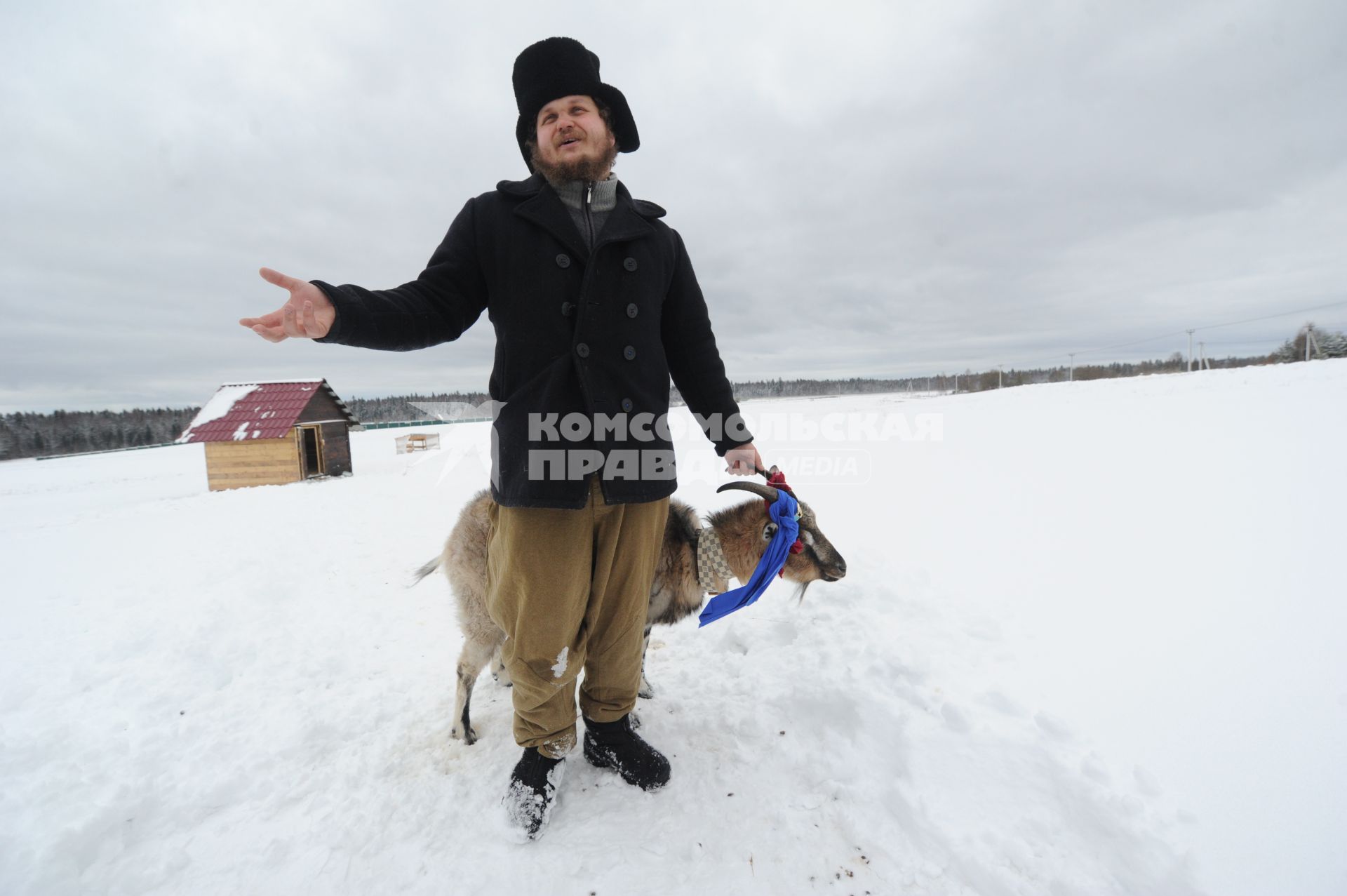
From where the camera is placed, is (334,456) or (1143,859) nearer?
(1143,859)

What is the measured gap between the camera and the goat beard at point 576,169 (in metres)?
2.29

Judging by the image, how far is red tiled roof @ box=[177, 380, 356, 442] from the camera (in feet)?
58.3

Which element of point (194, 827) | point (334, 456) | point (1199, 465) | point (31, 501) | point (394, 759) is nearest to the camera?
point (194, 827)

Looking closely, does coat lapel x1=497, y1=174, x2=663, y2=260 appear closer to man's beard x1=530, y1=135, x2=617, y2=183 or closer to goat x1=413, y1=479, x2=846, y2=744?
man's beard x1=530, y1=135, x2=617, y2=183

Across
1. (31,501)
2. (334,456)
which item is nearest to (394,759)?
(334,456)

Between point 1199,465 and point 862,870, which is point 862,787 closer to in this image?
point 862,870

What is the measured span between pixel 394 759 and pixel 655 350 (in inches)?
108

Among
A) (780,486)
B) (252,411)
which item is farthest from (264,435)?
(780,486)

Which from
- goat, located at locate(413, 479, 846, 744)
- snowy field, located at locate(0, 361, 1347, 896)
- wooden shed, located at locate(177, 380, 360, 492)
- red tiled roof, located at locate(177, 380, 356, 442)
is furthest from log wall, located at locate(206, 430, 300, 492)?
goat, located at locate(413, 479, 846, 744)

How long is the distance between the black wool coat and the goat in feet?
2.98

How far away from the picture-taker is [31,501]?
2488 centimetres

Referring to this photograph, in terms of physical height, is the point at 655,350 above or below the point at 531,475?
above

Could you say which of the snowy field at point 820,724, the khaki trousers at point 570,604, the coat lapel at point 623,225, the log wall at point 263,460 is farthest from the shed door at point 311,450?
the coat lapel at point 623,225

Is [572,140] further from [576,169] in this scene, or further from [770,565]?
[770,565]
